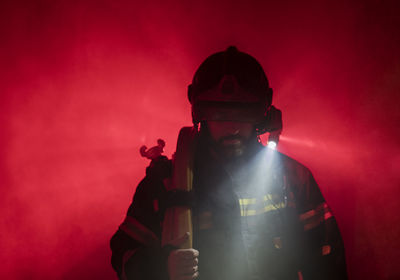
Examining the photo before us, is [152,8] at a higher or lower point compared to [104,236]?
higher

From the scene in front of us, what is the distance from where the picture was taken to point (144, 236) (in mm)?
1073

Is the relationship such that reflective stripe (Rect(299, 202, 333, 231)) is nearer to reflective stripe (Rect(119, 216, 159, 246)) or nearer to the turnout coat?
the turnout coat

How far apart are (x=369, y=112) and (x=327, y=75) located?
398mm

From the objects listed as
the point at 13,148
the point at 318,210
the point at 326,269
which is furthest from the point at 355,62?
the point at 13,148

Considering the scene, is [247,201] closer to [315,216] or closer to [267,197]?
[267,197]

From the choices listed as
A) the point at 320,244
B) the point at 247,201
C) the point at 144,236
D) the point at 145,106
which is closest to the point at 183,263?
the point at 144,236

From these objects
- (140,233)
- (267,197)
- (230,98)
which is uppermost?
(230,98)

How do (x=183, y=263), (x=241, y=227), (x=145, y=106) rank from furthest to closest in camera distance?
(x=145, y=106)
(x=241, y=227)
(x=183, y=263)

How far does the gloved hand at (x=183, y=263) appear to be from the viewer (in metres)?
0.91

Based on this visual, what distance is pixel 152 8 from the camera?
1.99 m

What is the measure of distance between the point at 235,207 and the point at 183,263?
0.30 metres

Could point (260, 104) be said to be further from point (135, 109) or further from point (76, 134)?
point (76, 134)

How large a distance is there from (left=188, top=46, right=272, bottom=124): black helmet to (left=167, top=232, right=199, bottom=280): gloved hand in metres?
0.54

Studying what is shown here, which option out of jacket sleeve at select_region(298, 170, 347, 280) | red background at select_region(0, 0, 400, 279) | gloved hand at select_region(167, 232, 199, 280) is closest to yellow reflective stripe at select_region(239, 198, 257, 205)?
jacket sleeve at select_region(298, 170, 347, 280)
